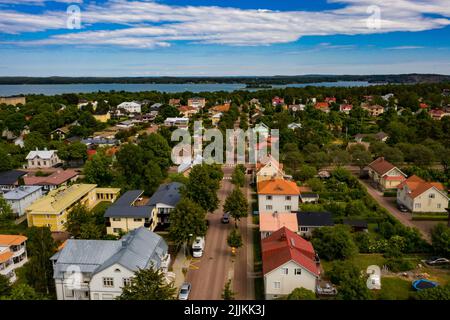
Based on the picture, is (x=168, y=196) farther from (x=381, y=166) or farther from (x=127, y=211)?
(x=381, y=166)

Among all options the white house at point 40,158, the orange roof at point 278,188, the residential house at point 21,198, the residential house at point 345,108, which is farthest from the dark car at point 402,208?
the residential house at point 345,108

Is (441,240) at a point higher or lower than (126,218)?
lower

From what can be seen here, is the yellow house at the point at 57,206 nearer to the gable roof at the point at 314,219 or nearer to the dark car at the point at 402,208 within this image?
the gable roof at the point at 314,219

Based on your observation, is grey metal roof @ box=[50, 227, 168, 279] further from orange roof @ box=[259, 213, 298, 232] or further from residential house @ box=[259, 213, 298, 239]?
orange roof @ box=[259, 213, 298, 232]

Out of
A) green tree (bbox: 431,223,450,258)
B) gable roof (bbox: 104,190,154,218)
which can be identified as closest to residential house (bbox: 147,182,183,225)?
gable roof (bbox: 104,190,154,218)

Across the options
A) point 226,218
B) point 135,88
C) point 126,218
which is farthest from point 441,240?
point 135,88

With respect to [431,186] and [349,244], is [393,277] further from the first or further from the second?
[431,186]
